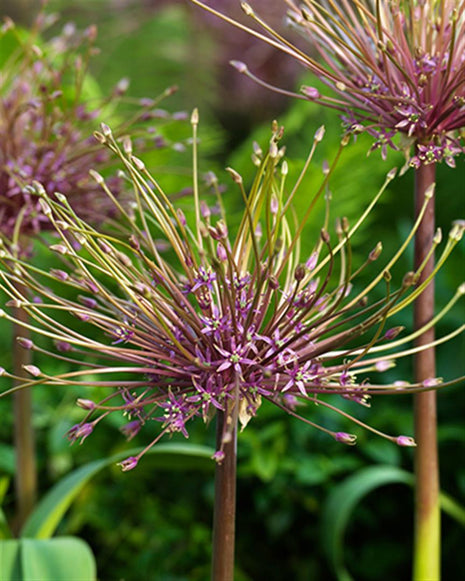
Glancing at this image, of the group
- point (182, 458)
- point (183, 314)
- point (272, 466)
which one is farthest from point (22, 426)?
point (183, 314)

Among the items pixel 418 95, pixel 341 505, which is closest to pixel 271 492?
pixel 341 505

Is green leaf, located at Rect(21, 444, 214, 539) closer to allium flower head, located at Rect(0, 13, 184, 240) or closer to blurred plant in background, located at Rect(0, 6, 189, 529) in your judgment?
blurred plant in background, located at Rect(0, 6, 189, 529)

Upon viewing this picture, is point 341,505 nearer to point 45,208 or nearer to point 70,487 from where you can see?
point 70,487

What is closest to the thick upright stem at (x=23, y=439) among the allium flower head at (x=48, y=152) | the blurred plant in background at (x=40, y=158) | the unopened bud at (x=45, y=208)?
the blurred plant in background at (x=40, y=158)


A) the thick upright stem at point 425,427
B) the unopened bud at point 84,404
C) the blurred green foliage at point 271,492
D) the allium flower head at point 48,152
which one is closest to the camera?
the unopened bud at point 84,404

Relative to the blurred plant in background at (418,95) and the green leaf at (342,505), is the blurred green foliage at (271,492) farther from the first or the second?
the blurred plant in background at (418,95)

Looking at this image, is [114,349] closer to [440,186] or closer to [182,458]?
[182,458]
